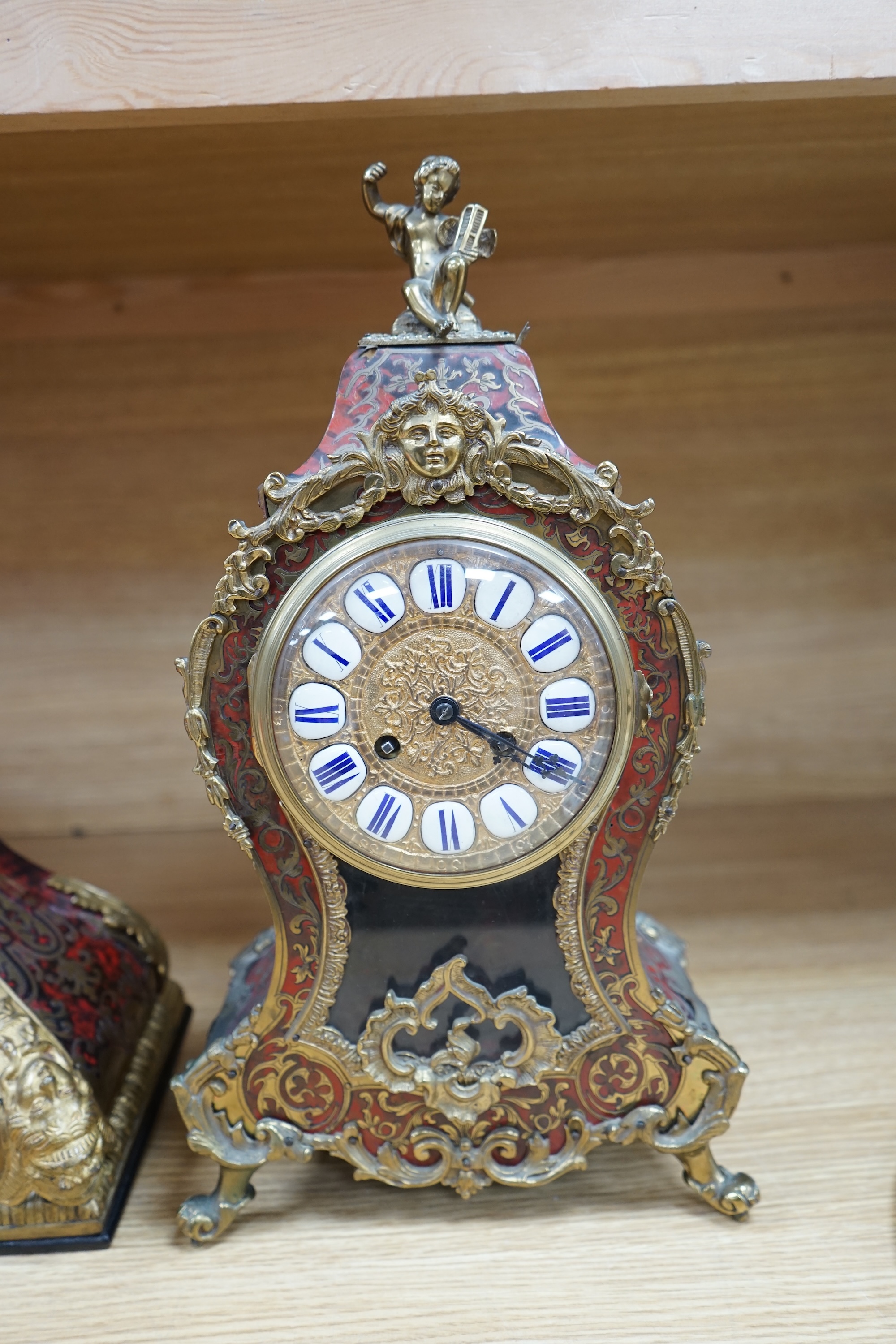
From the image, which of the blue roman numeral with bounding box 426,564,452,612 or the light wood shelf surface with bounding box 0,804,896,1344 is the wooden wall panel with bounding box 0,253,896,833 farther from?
the blue roman numeral with bounding box 426,564,452,612

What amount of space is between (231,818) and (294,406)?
0.94m

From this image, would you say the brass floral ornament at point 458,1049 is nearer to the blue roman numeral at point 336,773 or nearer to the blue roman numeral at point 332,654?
the blue roman numeral at point 336,773

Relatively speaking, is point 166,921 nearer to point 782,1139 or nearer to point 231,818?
point 231,818

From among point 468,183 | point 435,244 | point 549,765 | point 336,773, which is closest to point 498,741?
point 549,765

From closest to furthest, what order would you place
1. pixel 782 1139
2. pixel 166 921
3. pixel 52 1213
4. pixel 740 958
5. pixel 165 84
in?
pixel 165 84, pixel 52 1213, pixel 782 1139, pixel 740 958, pixel 166 921

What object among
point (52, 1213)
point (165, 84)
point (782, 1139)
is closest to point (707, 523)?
point (782, 1139)

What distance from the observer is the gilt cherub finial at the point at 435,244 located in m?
1.19

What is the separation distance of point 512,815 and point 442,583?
269 mm

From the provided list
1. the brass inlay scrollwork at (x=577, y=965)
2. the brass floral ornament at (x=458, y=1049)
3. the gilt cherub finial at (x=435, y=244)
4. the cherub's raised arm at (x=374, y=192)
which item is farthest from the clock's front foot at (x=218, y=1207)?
the cherub's raised arm at (x=374, y=192)

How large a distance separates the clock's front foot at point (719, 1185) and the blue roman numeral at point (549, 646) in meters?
0.61

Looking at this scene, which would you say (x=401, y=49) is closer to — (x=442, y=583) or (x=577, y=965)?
(x=442, y=583)

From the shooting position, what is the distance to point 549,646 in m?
1.18

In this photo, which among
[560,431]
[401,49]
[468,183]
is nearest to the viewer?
[401,49]

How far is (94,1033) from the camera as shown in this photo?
143 cm
